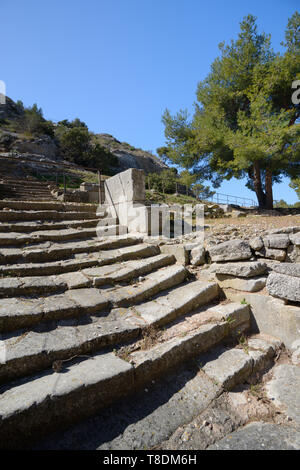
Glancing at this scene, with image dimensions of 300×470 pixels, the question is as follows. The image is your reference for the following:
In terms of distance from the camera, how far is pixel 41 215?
4.87 meters

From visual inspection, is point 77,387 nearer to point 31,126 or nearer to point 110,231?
point 110,231

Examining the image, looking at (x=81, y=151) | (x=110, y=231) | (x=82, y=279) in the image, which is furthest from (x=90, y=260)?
(x=81, y=151)

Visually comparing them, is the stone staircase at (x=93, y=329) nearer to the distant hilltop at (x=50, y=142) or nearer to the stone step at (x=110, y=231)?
the stone step at (x=110, y=231)

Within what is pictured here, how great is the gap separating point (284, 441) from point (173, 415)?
0.78 meters

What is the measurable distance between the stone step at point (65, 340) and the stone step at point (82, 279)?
65 cm

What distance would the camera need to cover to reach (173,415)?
164 cm

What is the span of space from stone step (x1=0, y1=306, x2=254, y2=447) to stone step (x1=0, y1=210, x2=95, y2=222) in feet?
12.5

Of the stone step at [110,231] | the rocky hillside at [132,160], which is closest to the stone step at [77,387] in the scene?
the stone step at [110,231]

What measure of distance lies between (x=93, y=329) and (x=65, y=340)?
0.94 feet

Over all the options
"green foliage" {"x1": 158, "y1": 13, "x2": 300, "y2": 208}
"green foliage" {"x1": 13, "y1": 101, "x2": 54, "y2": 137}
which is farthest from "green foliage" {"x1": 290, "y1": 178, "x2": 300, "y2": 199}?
"green foliage" {"x1": 13, "y1": 101, "x2": 54, "y2": 137}

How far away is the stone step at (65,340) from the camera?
169 centimetres

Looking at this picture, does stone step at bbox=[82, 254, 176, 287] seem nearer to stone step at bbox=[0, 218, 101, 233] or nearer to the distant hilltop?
stone step at bbox=[0, 218, 101, 233]
